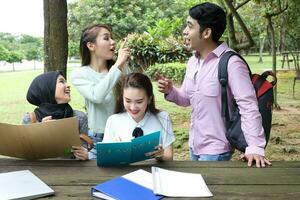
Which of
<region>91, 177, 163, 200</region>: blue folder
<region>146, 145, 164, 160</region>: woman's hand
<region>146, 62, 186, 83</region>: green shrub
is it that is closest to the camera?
<region>91, 177, 163, 200</region>: blue folder

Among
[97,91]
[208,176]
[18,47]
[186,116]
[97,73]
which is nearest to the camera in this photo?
[208,176]

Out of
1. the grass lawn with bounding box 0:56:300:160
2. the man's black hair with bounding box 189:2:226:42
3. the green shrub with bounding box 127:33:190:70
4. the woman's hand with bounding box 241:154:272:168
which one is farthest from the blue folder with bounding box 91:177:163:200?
the green shrub with bounding box 127:33:190:70

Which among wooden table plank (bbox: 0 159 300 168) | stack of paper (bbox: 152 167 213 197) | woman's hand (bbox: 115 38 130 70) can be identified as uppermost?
woman's hand (bbox: 115 38 130 70)

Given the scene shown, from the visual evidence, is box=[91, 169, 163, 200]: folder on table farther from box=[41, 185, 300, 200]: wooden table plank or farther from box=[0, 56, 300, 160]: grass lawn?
box=[0, 56, 300, 160]: grass lawn

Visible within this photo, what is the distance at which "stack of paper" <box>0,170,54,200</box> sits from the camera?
1.36m

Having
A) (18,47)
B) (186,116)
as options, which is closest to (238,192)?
(186,116)

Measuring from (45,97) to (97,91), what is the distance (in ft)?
0.84

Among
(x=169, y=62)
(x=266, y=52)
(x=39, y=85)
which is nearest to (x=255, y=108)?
(x=39, y=85)

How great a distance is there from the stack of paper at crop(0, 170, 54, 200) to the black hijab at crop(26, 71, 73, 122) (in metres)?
0.43

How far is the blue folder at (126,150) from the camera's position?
1.57 metres

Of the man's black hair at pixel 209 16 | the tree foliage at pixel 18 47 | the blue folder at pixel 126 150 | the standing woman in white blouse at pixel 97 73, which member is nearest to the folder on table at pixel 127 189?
the blue folder at pixel 126 150

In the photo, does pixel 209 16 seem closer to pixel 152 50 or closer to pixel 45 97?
pixel 45 97

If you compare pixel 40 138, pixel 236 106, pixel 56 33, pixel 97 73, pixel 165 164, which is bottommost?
pixel 165 164

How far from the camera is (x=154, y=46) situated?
38.0 ft
